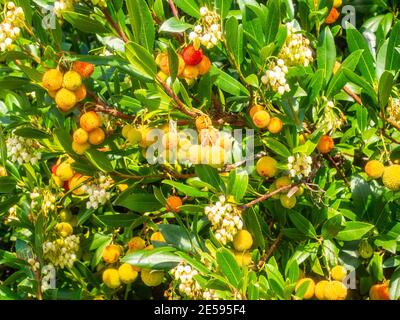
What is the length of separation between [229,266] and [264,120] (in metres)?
0.36

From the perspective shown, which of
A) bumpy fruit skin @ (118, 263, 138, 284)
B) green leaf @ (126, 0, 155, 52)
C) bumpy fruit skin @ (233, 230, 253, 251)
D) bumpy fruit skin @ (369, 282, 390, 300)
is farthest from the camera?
bumpy fruit skin @ (118, 263, 138, 284)

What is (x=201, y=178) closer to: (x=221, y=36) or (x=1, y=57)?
(x=221, y=36)

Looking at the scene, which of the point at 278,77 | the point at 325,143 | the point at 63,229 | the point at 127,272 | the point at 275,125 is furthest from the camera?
the point at 63,229

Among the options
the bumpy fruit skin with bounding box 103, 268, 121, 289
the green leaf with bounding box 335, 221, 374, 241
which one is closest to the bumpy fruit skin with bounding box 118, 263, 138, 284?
the bumpy fruit skin with bounding box 103, 268, 121, 289

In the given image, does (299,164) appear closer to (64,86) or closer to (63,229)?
(64,86)

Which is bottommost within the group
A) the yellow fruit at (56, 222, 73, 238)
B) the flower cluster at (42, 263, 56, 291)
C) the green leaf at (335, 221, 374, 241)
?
the flower cluster at (42, 263, 56, 291)

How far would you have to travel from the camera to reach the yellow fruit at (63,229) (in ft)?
6.61

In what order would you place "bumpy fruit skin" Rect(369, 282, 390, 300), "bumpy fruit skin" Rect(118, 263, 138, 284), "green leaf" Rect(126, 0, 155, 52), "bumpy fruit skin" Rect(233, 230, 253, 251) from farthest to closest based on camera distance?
"bumpy fruit skin" Rect(118, 263, 138, 284) → "bumpy fruit skin" Rect(369, 282, 390, 300) → "bumpy fruit skin" Rect(233, 230, 253, 251) → "green leaf" Rect(126, 0, 155, 52)

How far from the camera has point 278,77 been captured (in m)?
1.58

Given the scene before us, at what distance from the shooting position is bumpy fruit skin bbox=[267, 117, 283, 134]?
5.54ft

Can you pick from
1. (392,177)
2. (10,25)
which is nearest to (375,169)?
(392,177)

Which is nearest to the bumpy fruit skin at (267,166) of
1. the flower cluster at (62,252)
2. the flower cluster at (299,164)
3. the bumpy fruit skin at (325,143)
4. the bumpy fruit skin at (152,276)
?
the flower cluster at (299,164)

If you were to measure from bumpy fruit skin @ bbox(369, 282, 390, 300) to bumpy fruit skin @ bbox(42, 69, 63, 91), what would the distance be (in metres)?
0.97

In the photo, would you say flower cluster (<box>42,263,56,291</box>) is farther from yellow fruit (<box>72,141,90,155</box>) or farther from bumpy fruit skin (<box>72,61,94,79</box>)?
bumpy fruit skin (<box>72,61,94,79</box>)
